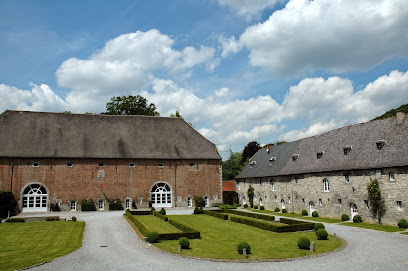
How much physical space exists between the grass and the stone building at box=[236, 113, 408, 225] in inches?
828

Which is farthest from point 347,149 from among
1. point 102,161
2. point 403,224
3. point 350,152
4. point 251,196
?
point 102,161

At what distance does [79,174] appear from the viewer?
136 feet

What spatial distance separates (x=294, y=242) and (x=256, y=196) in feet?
84.4

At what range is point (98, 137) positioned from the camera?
44.1 meters

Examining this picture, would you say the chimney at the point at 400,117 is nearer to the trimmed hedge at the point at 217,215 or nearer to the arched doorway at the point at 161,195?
the trimmed hedge at the point at 217,215

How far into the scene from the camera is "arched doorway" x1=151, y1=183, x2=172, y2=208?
43938 mm

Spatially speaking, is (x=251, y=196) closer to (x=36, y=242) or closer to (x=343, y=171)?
(x=343, y=171)

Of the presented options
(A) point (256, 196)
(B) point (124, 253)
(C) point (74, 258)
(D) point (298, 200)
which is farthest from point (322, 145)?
(C) point (74, 258)

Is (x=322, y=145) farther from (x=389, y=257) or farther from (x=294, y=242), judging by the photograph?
(x=389, y=257)

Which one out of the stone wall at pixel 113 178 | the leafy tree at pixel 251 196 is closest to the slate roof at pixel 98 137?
the stone wall at pixel 113 178

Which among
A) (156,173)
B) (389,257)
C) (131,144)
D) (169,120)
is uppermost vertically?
(169,120)

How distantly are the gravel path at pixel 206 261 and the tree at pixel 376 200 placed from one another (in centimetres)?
461

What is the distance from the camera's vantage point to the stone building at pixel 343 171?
25750 millimetres

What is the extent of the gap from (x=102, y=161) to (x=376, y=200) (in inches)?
1177
